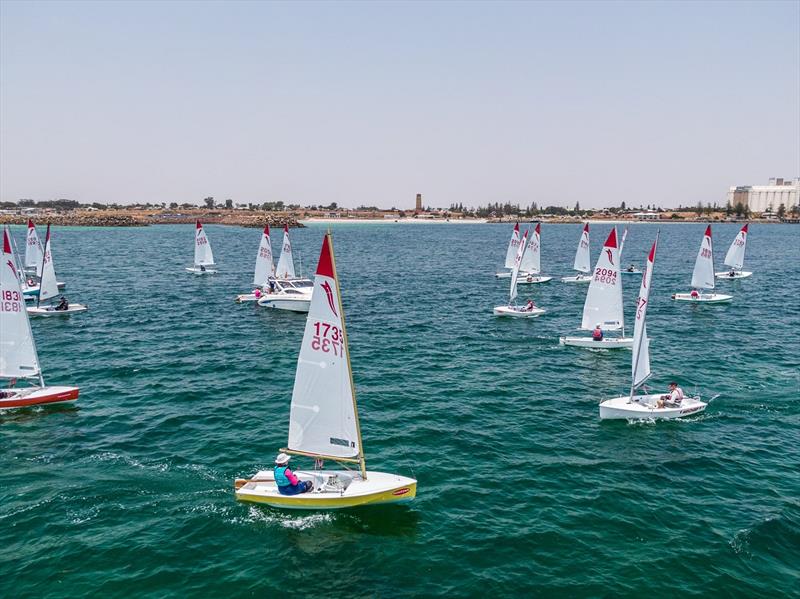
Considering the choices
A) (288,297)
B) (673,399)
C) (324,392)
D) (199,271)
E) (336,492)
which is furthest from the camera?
(199,271)

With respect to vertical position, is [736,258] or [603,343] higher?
[736,258]

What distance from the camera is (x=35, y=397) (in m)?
34.3

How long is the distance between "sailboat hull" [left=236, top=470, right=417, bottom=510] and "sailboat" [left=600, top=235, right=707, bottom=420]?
16.7m

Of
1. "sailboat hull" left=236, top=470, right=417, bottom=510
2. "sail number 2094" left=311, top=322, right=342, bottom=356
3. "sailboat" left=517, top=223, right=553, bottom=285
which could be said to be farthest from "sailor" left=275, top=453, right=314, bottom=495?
"sailboat" left=517, top=223, right=553, bottom=285

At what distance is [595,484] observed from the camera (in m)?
26.8

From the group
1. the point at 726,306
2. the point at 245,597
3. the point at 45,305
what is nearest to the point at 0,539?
the point at 245,597

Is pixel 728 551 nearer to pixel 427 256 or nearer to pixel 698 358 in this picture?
pixel 698 358

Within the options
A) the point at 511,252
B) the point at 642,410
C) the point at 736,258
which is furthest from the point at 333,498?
the point at 736,258

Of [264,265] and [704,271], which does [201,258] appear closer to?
[264,265]

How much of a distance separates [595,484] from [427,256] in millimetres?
117387

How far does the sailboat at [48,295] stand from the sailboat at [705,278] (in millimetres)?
79058

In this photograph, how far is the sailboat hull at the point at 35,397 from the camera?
34.0 metres

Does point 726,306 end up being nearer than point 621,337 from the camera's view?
No

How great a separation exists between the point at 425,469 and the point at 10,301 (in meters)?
29.4
